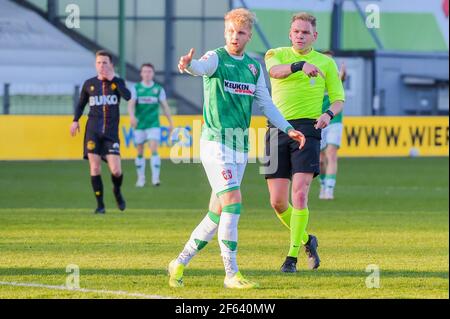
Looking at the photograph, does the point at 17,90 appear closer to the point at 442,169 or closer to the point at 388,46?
the point at 442,169

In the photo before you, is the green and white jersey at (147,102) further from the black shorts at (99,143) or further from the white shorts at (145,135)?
the black shorts at (99,143)

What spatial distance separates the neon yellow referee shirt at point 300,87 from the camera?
1126 cm

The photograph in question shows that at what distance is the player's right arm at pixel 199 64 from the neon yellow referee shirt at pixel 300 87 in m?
1.50

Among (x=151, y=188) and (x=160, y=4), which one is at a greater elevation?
(x=160, y=4)

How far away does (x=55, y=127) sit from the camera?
1216 inches

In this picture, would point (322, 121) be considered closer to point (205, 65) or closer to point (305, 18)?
point (305, 18)

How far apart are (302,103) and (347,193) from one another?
35.5 feet

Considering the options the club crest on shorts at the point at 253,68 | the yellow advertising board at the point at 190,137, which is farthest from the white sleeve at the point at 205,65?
the yellow advertising board at the point at 190,137

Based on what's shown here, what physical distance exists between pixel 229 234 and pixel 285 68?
6.02 ft

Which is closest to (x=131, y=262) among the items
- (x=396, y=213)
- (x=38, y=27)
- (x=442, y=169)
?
(x=396, y=213)

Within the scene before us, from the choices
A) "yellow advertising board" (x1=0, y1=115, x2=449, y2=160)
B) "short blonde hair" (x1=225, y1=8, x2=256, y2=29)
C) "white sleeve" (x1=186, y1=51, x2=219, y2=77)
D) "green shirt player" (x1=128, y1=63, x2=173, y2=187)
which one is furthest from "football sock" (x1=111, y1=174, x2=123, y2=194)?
"yellow advertising board" (x1=0, y1=115, x2=449, y2=160)

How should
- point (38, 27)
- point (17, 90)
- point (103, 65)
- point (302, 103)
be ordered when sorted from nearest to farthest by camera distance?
1. point (302, 103)
2. point (103, 65)
3. point (17, 90)
4. point (38, 27)

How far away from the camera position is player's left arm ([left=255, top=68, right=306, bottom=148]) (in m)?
10.1

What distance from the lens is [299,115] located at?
11.3 metres
